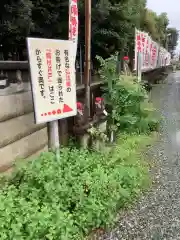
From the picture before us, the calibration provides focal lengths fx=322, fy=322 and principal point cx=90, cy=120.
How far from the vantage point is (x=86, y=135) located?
5.75m

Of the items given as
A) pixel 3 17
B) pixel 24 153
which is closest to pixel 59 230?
pixel 24 153

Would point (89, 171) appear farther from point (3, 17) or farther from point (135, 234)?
point (3, 17)

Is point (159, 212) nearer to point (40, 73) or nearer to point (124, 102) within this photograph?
point (40, 73)

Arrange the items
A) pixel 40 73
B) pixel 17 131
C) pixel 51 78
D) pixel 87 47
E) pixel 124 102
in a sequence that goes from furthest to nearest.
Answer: pixel 124 102, pixel 87 47, pixel 17 131, pixel 51 78, pixel 40 73

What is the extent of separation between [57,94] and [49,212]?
1646 mm

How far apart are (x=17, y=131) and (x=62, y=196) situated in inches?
46.8

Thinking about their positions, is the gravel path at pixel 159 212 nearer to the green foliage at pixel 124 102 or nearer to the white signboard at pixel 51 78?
the green foliage at pixel 124 102

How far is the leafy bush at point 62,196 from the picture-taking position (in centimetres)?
303

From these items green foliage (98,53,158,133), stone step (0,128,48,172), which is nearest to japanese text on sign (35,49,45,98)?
stone step (0,128,48,172)

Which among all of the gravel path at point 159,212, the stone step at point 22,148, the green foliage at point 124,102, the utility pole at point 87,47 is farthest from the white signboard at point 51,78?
the green foliage at point 124,102

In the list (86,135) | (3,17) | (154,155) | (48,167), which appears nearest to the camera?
(48,167)

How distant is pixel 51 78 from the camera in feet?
13.7

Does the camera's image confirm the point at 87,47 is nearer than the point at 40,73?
No

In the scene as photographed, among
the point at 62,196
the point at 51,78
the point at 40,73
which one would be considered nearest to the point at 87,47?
the point at 51,78
